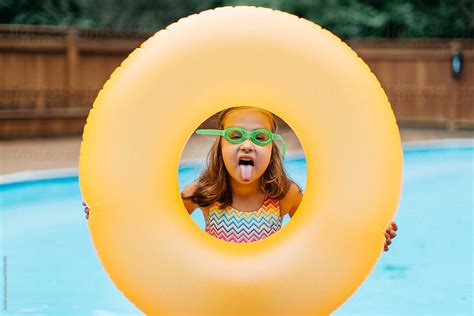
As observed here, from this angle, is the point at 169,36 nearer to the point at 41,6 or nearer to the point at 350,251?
the point at 350,251

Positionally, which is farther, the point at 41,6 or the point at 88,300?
the point at 41,6

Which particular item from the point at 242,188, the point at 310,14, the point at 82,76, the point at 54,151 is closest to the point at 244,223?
the point at 242,188

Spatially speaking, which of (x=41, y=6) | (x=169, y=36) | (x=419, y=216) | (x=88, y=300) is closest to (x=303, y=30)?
(x=169, y=36)

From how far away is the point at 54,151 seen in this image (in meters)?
10.4

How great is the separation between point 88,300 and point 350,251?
2.50m

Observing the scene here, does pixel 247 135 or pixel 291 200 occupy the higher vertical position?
pixel 247 135

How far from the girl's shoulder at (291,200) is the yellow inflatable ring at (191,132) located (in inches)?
13.8

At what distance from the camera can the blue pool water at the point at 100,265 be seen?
496 centimetres

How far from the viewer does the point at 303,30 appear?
2908 millimetres

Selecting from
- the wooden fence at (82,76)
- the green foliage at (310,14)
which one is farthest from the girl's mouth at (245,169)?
the green foliage at (310,14)

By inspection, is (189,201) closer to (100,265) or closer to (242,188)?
(242,188)

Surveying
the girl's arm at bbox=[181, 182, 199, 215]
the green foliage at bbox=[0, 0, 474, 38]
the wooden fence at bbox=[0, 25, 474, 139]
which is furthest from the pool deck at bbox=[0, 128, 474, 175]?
the girl's arm at bbox=[181, 182, 199, 215]

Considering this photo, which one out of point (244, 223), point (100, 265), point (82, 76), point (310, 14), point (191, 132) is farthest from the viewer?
point (310, 14)

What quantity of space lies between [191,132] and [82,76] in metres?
10.0
